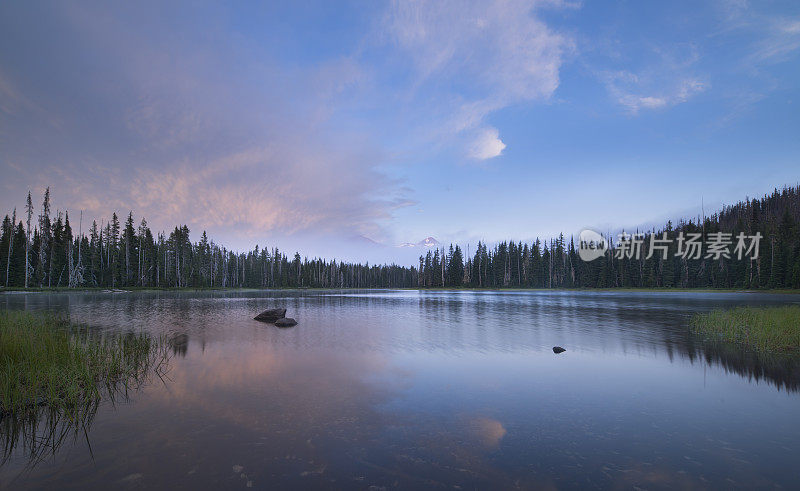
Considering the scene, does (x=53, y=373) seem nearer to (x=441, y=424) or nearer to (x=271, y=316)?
(x=441, y=424)

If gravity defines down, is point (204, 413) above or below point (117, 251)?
below

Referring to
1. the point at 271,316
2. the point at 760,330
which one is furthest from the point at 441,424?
the point at 271,316

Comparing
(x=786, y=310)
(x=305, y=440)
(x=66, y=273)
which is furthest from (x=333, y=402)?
(x=66, y=273)

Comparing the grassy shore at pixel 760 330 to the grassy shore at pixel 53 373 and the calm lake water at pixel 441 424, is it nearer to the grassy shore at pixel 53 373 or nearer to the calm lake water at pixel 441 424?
the calm lake water at pixel 441 424

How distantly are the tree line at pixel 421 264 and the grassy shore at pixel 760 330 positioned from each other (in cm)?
8396

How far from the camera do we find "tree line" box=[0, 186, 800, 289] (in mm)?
86125

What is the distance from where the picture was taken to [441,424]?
9.56 meters

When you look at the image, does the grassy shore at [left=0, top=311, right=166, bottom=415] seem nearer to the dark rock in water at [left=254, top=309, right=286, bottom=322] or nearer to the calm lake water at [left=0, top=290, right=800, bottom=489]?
the calm lake water at [left=0, top=290, right=800, bottom=489]

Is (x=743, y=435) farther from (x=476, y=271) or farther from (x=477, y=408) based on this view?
(x=476, y=271)

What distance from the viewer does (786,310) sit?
2684cm

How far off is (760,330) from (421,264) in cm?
16185

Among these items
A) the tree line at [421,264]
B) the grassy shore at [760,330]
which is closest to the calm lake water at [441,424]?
the grassy shore at [760,330]

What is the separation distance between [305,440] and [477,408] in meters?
5.25

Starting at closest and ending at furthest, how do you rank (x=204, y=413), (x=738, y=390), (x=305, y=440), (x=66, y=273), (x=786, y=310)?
(x=305, y=440) → (x=204, y=413) → (x=738, y=390) → (x=786, y=310) → (x=66, y=273)
